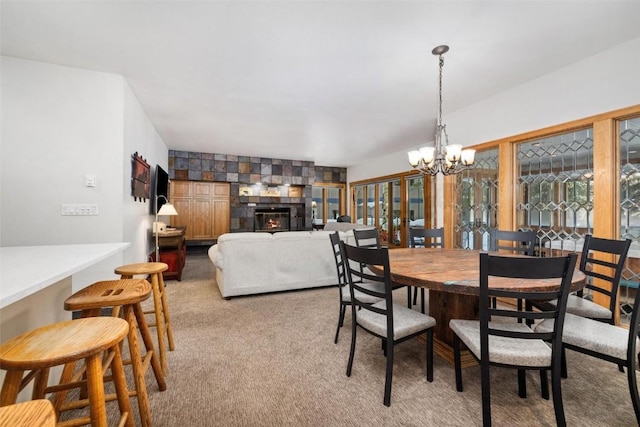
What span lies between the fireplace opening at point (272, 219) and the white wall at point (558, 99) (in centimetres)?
527

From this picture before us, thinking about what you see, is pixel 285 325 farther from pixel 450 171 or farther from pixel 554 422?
pixel 450 171

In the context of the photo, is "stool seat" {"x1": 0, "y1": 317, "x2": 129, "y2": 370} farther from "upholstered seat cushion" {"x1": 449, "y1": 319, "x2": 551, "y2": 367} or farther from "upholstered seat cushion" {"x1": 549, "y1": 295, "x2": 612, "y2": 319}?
"upholstered seat cushion" {"x1": 549, "y1": 295, "x2": 612, "y2": 319}

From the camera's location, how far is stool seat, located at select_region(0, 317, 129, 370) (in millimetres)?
825

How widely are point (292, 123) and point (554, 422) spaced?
4.63m

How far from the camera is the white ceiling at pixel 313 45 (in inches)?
82.8

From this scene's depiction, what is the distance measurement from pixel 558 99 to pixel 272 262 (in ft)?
12.0

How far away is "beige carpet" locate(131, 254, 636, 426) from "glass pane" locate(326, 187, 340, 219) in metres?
7.46

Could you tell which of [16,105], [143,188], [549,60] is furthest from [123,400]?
[549,60]

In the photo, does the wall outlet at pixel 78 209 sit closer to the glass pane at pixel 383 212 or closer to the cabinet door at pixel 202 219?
the cabinet door at pixel 202 219

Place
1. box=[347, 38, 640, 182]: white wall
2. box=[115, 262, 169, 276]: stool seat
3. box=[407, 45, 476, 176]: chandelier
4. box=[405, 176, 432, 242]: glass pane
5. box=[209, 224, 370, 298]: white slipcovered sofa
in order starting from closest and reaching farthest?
1. box=[115, 262, 169, 276]: stool seat
2. box=[347, 38, 640, 182]: white wall
3. box=[407, 45, 476, 176]: chandelier
4. box=[209, 224, 370, 298]: white slipcovered sofa
5. box=[405, 176, 432, 242]: glass pane

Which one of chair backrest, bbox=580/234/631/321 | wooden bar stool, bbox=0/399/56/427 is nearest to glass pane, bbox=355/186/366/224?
chair backrest, bbox=580/234/631/321

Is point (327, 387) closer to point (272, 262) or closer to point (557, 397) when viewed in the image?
point (557, 397)

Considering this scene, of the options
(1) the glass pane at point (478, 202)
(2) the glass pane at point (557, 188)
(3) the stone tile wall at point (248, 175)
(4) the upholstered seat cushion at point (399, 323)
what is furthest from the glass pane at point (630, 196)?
(3) the stone tile wall at point (248, 175)

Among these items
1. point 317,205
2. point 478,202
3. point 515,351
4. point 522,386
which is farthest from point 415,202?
point 515,351
